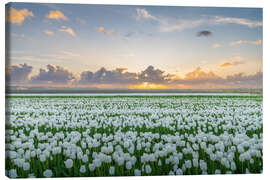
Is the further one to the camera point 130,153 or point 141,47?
point 141,47

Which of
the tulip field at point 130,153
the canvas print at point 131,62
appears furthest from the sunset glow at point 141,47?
the tulip field at point 130,153

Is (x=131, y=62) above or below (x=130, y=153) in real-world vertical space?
above

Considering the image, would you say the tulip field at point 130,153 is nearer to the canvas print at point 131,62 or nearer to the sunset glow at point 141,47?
the canvas print at point 131,62

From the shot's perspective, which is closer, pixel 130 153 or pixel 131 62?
pixel 130 153

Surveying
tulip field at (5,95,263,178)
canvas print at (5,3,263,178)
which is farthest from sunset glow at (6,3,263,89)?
tulip field at (5,95,263,178)

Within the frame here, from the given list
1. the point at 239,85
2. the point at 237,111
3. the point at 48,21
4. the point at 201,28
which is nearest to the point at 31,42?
the point at 48,21

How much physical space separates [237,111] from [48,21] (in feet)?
16.9

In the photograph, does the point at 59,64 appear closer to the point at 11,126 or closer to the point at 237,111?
the point at 11,126

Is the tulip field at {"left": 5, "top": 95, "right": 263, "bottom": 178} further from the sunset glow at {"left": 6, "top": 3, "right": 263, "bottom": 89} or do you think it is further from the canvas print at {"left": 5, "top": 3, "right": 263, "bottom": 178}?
the sunset glow at {"left": 6, "top": 3, "right": 263, "bottom": 89}

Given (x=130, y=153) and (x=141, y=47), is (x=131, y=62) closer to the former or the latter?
(x=141, y=47)

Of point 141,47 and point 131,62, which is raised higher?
point 141,47

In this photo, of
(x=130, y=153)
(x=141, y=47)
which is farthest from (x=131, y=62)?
(x=130, y=153)

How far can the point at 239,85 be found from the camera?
544 cm

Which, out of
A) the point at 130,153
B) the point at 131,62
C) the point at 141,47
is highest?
the point at 141,47
